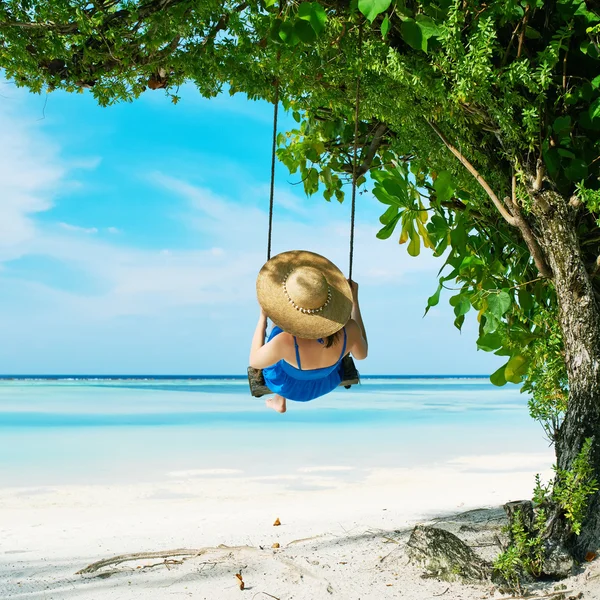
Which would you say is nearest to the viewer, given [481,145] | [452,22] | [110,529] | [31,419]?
[452,22]

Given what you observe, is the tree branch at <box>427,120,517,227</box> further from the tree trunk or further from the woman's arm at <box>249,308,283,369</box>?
the woman's arm at <box>249,308,283,369</box>

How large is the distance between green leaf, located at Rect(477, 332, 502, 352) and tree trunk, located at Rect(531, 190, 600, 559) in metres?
0.47

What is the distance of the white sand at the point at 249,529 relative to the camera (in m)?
3.24

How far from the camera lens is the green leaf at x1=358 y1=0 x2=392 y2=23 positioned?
1.98 m

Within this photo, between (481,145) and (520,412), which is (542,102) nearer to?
(481,145)

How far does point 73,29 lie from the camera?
10.7 ft

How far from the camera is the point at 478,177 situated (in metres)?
2.97

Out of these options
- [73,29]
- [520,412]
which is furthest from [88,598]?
[520,412]

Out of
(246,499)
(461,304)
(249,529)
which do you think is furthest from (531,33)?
(246,499)

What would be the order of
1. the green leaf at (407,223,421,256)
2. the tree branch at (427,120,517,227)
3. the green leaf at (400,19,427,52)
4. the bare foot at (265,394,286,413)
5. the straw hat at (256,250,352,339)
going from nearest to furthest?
the green leaf at (400,19,427,52) < the straw hat at (256,250,352,339) < the tree branch at (427,120,517,227) < the bare foot at (265,394,286,413) < the green leaf at (407,223,421,256)

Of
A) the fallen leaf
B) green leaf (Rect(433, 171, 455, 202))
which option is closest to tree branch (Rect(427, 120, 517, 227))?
green leaf (Rect(433, 171, 455, 202))

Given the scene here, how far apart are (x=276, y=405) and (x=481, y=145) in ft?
5.92

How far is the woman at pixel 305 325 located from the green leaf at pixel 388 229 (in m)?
0.68

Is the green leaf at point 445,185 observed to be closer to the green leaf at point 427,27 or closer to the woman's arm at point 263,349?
the green leaf at point 427,27
